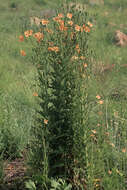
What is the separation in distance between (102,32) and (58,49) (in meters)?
8.47

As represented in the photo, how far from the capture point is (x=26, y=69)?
8117 millimetres

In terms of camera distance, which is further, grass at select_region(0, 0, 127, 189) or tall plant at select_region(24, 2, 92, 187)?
grass at select_region(0, 0, 127, 189)

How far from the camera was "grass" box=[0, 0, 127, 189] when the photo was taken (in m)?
3.60

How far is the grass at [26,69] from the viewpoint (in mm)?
3602

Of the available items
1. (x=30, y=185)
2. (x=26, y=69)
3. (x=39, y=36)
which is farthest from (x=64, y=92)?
(x=26, y=69)

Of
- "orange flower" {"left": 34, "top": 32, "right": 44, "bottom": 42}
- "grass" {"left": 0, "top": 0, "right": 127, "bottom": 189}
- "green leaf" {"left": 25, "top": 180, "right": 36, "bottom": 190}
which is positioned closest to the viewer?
"green leaf" {"left": 25, "top": 180, "right": 36, "bottom": 190}

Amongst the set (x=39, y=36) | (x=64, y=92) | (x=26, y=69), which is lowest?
(x=64, y=92)

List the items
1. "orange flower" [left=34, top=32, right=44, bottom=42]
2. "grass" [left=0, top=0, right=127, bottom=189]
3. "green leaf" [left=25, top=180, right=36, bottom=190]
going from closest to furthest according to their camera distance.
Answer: "green leaf" [left=25, top=180, right=36, bottom=190] < "orange flower" [left=34, top=32, right=44, bottom=42] < "grass" [left=0, top=0, right=127, bottom=189]

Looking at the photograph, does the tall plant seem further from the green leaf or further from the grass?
the grass

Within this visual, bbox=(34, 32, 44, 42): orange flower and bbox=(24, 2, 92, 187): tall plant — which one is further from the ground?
bbox=(34, 32, 44, 42): orange flower

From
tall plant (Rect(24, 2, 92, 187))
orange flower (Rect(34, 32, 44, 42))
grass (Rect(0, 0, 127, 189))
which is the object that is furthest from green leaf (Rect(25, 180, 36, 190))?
orange flower (Rect(34, 32, 44, 42))

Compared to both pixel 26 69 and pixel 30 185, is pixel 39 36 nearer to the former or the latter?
pixel 30 185

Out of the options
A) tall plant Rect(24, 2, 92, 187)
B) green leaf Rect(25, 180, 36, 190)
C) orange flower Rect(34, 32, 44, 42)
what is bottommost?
green leaf Rect(25, 180, 36, 190)

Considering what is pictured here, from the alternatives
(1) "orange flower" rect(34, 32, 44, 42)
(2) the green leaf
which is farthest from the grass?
(2) the green leaf
